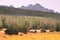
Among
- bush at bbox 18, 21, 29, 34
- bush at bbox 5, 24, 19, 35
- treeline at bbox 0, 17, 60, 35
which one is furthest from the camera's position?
bush at bbox 18, 21, 29, 34

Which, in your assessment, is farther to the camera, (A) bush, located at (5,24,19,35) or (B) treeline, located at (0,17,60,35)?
(B) treeline, located at (0,17,60,35)

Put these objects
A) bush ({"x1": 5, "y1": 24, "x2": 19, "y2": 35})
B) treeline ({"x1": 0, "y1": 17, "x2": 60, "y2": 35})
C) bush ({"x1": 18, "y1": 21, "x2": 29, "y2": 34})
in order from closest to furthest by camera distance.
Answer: bush ({"x1": 5, "y1": 24, "x2": 19, "y2": 35}), treeline ({"x1": 0, "y1": 17, "x2": 60, "y2": 35}), bush ({"x1": 18, "y1": 21, "x2": 29, "y2": 34})

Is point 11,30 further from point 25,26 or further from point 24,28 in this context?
point 25,26

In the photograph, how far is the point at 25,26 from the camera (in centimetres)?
2222

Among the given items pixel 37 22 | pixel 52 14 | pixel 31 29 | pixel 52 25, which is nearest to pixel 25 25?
pixel 31 29

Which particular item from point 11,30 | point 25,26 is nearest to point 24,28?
point 25,26

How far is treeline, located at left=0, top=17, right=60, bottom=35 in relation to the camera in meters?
19.7

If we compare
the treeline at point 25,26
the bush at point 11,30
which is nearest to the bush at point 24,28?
the treeline at point 25,26

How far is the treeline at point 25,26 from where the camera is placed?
64.7 feet

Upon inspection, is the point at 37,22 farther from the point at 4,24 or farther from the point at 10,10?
the point at 4,24

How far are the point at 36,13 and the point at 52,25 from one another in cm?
412

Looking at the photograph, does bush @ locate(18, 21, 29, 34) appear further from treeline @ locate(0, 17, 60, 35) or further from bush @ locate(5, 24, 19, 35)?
bush @ locate(5, 24, 19, 35)

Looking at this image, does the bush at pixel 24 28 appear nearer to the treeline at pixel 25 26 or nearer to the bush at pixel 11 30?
the treeline at pixel 25 26

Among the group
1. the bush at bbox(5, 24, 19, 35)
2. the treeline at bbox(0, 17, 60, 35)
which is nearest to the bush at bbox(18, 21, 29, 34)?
the treeline at bbox(0, 17, 60, 35)
